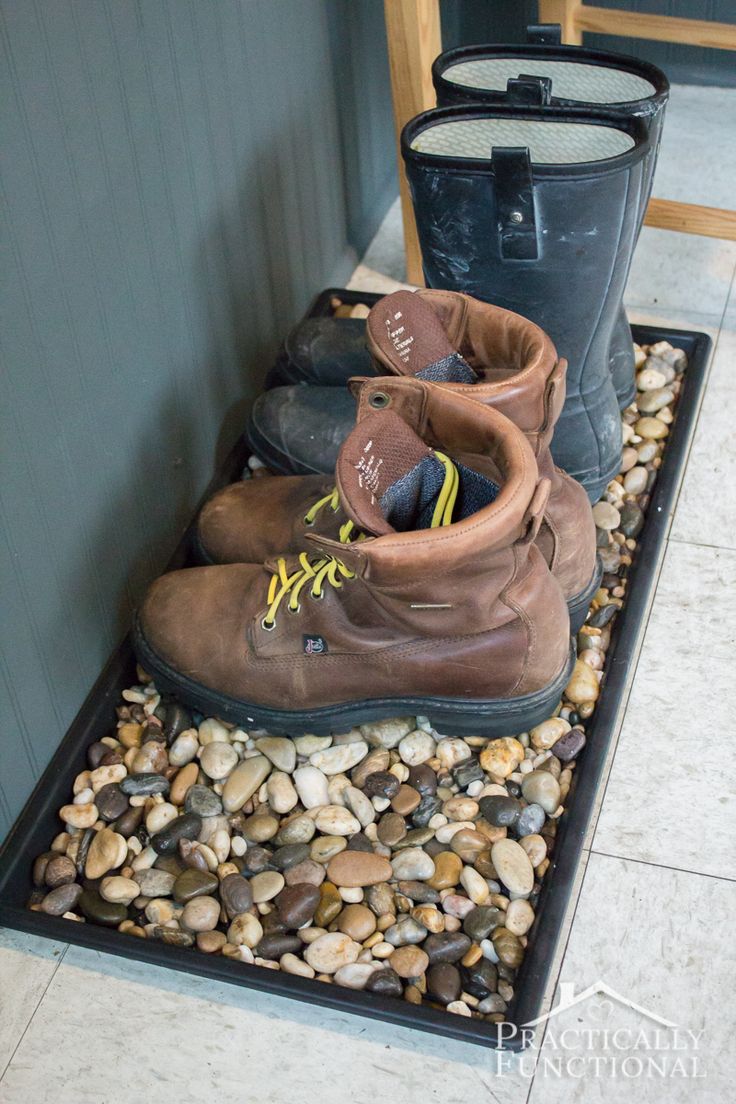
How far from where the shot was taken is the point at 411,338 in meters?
1.15

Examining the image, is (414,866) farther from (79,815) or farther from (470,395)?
(470,395)

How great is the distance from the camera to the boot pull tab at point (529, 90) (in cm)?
134

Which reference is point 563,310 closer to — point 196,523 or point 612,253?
point 612,253

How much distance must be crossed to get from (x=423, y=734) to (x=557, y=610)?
210 millimetres

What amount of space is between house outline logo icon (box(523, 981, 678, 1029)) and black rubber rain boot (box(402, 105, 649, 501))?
2.04ft

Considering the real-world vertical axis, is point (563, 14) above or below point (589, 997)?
above

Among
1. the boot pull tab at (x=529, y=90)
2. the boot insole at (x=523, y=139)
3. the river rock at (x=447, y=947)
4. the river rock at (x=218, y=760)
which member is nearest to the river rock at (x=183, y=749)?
the river rock at (x=218, y=760)

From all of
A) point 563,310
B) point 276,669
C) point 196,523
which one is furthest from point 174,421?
point 563,310

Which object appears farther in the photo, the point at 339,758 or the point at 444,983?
the point at 339,758

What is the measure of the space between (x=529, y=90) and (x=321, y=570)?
65 centimetres

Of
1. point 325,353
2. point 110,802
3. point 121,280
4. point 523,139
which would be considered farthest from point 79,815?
point 523,139

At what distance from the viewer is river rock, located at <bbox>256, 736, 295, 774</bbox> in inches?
47.3

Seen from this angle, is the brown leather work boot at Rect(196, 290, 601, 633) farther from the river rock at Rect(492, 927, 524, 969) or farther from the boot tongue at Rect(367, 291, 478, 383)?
the river rock at Rect(492, 927, 524, 969)

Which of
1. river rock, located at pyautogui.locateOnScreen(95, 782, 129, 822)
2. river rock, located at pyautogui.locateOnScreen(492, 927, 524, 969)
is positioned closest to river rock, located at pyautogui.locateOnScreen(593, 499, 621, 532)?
river rock, located at pyautogui.locateOnScreen(492, 927, 524, 969)
